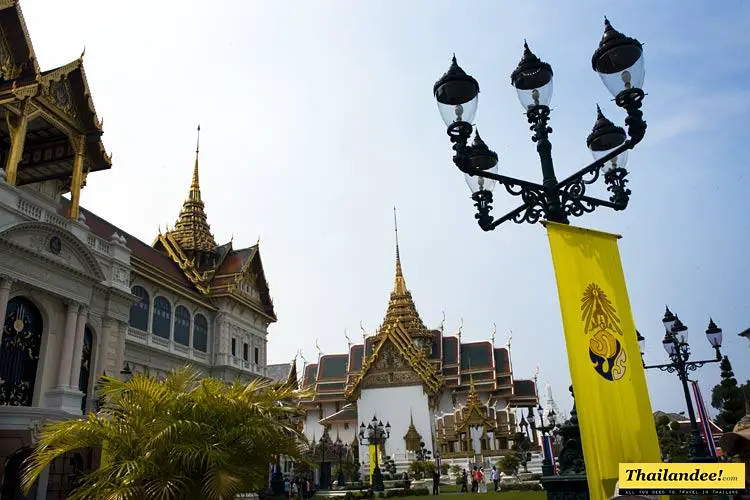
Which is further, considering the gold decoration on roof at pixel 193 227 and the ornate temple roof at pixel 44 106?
the gold decoration on roof at pixel 193 227

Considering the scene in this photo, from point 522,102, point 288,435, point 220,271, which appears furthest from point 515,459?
point 522,102

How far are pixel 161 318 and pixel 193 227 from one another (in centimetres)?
868

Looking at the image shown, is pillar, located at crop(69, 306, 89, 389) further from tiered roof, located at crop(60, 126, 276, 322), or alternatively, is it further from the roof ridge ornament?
the roof ridge ornament

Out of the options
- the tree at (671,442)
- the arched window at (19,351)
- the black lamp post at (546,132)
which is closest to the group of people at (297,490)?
the arched window at (19,351)

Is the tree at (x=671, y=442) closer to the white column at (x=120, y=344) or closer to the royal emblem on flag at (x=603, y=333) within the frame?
the white column at (x=120, y=344)

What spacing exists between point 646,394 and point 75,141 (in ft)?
61.8

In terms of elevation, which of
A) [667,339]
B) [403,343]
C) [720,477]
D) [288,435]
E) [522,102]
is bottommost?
[720,477]

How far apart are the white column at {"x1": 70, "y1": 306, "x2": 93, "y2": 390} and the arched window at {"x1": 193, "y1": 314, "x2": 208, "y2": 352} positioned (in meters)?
9.44

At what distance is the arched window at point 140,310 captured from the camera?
22.7m

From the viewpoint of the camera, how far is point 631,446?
5.21 metres

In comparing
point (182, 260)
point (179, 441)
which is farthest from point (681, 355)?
point (182, 260)

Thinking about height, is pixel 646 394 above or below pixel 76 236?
below

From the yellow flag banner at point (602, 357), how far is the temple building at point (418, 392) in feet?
123

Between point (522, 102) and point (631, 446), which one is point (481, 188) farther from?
point (631, 446)
